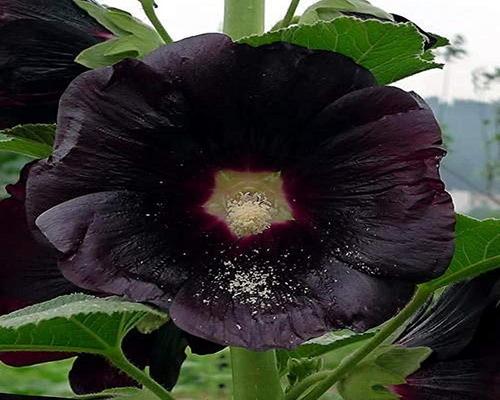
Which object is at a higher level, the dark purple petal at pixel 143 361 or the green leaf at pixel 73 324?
the green leaf at pixel 73 324

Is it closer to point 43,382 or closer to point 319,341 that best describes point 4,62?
point 319,341

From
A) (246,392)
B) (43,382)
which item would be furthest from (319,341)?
(43,382)

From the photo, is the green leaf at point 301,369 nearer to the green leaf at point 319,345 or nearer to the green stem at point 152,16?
the green leaf at point 319,345

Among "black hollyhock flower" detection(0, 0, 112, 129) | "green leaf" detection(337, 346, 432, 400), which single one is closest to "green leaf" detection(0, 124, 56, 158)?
"black hollyhock flower" detection(0, 0, 112, 129)

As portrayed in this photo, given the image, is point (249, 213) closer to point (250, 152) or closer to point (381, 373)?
point (250, 152)

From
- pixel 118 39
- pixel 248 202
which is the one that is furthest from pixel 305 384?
pixel 118 39

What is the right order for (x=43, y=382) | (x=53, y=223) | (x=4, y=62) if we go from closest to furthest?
(x=53, y=223), (x=4, y=62), (x=43, y=382)

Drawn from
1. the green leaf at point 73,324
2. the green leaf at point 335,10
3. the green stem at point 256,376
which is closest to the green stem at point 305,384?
the green stem at point 256,376
